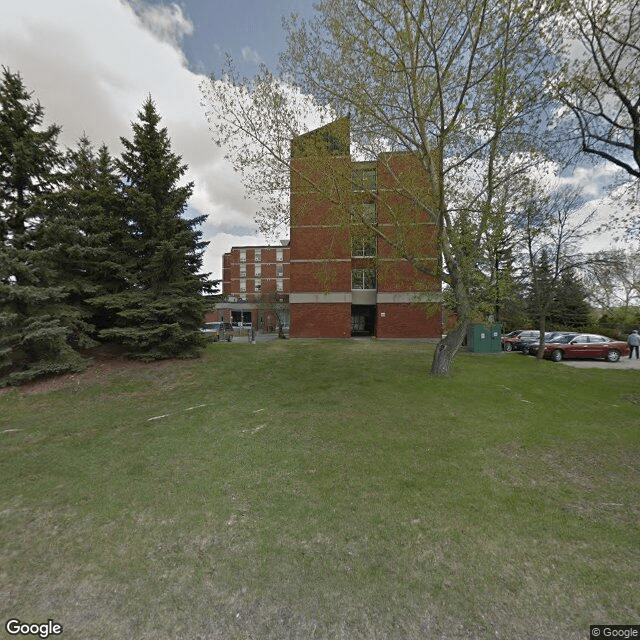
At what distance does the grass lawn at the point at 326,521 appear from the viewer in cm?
236

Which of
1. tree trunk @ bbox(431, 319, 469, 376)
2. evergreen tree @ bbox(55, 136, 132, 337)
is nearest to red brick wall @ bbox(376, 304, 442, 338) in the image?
tree trunk @ bbox(431, 319, 469, 376)

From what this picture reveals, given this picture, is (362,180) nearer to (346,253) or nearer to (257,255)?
(346,253)

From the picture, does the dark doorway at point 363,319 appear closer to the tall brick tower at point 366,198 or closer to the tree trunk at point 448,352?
the tall brick tower at point 366,198

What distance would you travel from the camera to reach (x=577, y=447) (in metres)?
5.20

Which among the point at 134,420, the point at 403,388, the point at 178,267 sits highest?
the point at 178,267

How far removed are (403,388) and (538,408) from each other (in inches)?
127

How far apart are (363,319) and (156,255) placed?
67.1ft

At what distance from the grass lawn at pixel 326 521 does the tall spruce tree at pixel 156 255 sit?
5.17 metres

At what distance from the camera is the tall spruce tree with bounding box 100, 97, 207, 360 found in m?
11.9

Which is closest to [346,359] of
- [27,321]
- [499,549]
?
[499,549]

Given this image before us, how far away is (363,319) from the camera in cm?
2912

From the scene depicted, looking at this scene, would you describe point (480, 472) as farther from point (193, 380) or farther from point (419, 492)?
point (193, 380)

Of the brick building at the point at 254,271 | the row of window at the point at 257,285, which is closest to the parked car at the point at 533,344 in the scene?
the brick building at the point at 254,271

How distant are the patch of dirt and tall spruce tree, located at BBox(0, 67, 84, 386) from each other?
302 millimetres
